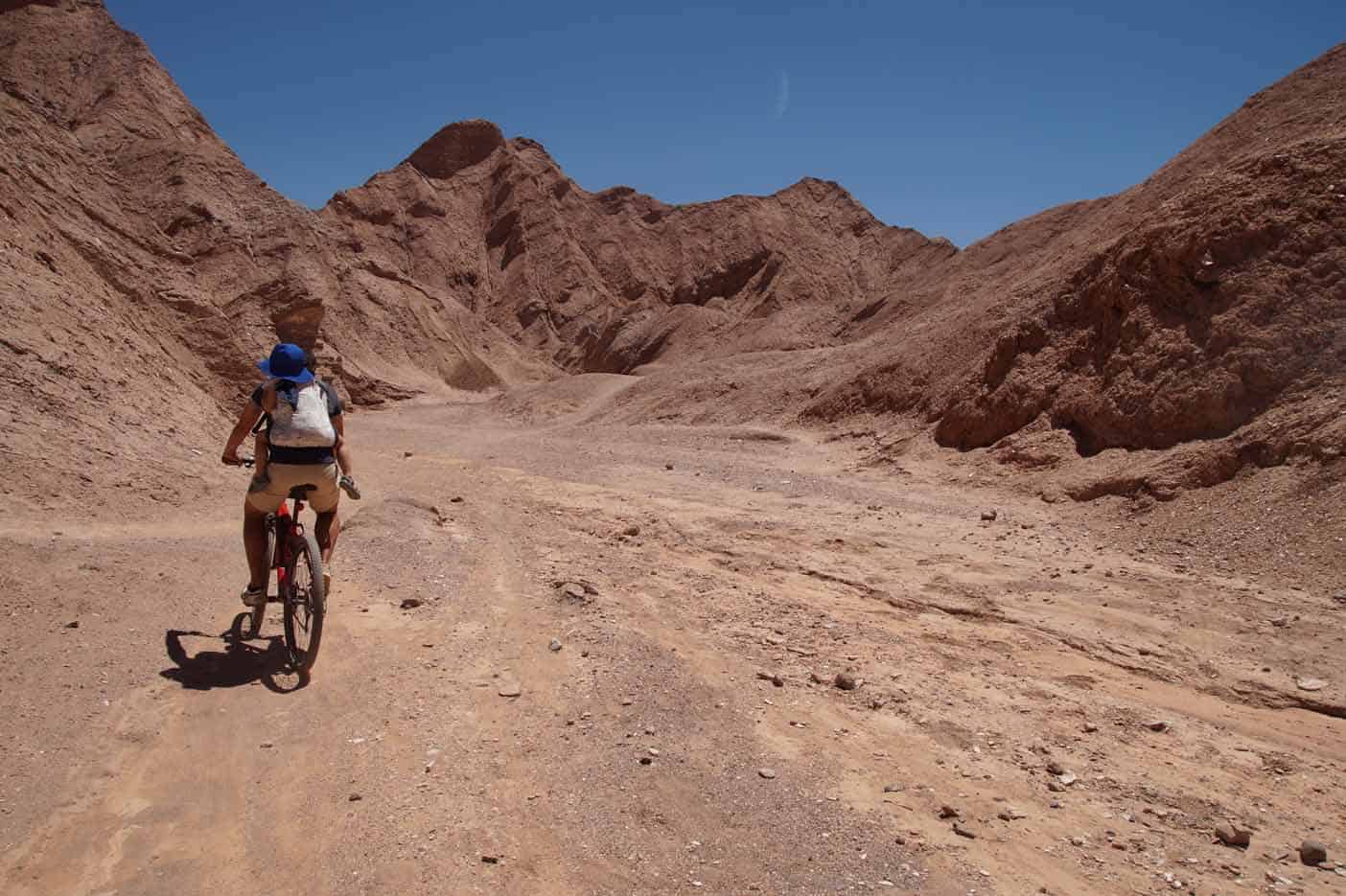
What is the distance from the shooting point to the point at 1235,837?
3.63 meters

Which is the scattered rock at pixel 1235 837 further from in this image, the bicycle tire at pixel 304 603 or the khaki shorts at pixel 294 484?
the khaki shorts at pixel 294 484

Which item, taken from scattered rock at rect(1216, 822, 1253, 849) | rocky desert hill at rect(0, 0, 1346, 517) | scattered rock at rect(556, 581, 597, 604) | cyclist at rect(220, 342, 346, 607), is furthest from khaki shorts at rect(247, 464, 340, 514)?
scattered rock at rect(1216, 822, 1253, 849)

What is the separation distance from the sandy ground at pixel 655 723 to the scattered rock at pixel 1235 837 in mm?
63

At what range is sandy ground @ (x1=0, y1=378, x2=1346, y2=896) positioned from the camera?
3264mm

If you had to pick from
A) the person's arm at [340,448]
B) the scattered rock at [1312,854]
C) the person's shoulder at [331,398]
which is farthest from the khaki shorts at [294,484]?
the scattered rock at [1312,854]

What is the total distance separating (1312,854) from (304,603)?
483 cm

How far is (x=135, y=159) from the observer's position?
27297 millimetres

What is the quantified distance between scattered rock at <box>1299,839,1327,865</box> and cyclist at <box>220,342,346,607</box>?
15.9 feet

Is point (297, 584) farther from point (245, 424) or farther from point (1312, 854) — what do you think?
point (1312, 854)

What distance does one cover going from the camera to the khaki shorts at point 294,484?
189 inches

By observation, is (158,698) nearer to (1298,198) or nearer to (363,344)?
(1298,198)

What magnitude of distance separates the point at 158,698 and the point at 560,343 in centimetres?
5656

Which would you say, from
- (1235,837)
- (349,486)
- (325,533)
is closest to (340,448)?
(349,486)

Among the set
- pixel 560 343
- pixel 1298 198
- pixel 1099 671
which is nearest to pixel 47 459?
pixel 1099 671
